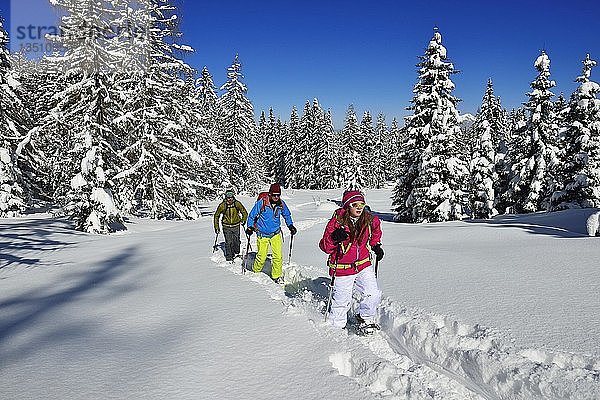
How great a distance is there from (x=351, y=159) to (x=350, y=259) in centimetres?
5304

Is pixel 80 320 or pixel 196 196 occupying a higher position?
pixel 196 196

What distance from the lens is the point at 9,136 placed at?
23734 millimetres

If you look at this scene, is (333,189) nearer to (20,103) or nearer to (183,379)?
(20,103)

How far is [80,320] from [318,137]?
57.4 m

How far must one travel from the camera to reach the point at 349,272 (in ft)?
18.0

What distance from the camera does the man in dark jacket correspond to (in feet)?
33.4

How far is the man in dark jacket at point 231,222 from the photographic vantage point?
1019 cm

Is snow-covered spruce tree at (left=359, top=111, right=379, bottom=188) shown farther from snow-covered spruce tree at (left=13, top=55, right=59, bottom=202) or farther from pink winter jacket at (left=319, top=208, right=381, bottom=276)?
pink winter jacket at (left=319, top=208, right=381, bottom=276)

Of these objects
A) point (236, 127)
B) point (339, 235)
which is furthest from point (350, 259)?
point (236, 127)

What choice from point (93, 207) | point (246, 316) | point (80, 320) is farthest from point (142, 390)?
point (93, 207)

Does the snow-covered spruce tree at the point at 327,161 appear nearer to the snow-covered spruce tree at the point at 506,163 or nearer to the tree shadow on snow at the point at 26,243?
the snow-covered spruce tree at the point at 506,163

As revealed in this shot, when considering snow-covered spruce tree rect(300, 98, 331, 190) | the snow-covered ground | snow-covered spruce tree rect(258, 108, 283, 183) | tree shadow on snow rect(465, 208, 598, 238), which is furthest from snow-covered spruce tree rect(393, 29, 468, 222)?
Answer: snow-covered spruce tree rect(258, 108, 283, 183)

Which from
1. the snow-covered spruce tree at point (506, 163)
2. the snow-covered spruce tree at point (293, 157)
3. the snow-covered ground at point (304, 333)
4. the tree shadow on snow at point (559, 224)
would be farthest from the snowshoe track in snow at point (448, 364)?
the snow-covered spruce tree at point (293, 157)

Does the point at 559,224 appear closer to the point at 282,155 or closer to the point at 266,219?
the point at 266,219
